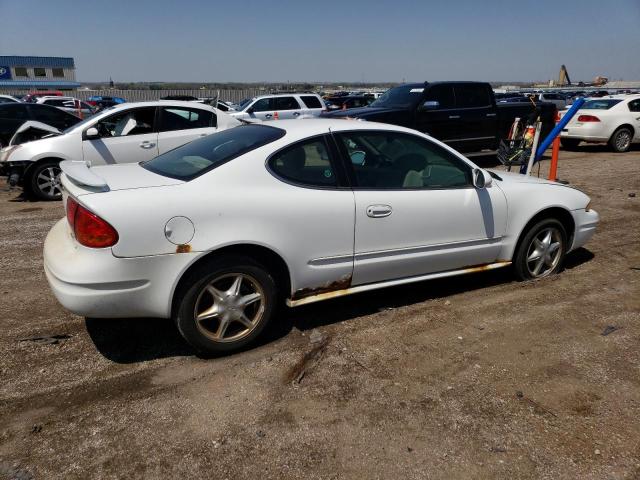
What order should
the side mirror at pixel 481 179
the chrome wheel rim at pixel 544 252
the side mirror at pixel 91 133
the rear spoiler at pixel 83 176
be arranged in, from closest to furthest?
1. the rear spoiler at pixel 83 176
2. the side mirror at pixel 481 179
3. the chrome wheel rim at pixel 544 252
4. the side mirror at pixel 91 133

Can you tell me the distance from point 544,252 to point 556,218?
1.10 ft

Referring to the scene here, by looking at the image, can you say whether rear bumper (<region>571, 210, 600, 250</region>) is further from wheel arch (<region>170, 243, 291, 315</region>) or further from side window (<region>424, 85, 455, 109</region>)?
side window (<region>424, 85, 455, 109</region>)

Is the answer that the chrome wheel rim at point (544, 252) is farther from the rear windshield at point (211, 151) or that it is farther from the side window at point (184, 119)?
the side window at point (184, 119)

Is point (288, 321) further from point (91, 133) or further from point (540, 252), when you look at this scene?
point (91, 133)

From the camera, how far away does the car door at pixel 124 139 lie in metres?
8.07

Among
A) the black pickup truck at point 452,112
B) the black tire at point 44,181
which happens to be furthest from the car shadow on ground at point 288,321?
the black pickup truck at point 452,112

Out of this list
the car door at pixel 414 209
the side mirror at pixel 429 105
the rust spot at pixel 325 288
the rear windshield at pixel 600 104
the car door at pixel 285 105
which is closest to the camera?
the rust spot at pixel 325 288

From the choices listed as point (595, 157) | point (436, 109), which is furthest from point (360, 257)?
point (595, 157)

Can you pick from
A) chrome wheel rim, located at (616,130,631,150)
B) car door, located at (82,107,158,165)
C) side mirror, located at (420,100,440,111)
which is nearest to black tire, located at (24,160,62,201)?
car door, located at (82,107,158,165)

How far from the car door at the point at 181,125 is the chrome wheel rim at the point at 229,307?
539 cm

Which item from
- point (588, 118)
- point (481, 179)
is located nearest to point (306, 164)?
point (481, 179)

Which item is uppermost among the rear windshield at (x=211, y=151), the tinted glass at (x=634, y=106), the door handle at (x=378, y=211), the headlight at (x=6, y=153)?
the tinted glass at (x=634, y=106)

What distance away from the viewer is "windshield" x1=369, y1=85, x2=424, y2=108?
1086 centimetres

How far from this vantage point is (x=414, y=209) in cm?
392
